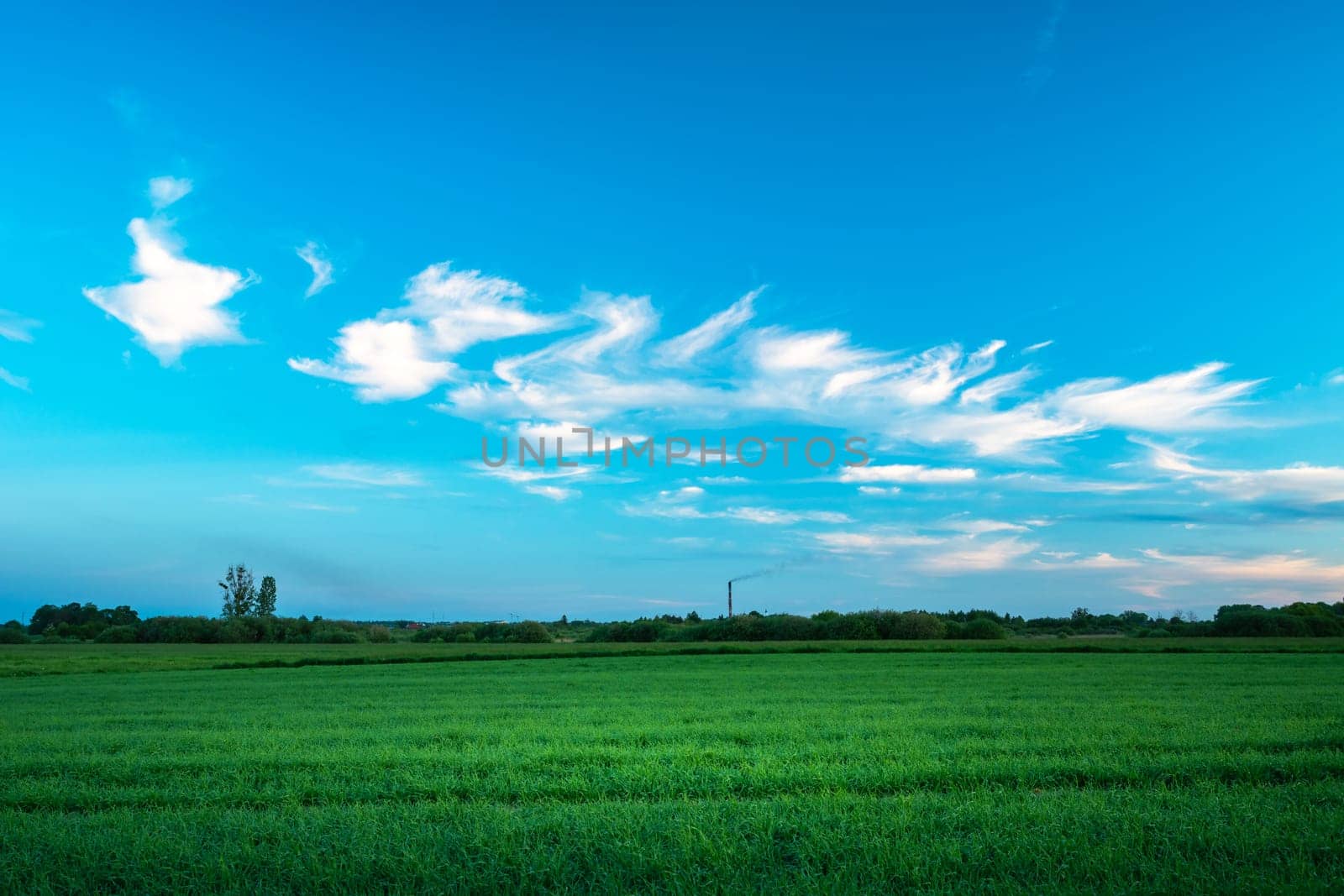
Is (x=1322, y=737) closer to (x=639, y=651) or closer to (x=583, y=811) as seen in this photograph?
(x=583, y=811)

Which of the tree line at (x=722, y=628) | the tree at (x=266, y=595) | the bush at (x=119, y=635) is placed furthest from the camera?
the tree at (x=266, y=595)

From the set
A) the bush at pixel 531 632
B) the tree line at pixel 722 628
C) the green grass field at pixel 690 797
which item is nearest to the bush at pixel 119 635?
the tree line at pixel 722 628

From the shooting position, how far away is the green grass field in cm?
611

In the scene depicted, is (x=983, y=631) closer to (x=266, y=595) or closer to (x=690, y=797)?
(x=690, y=797)

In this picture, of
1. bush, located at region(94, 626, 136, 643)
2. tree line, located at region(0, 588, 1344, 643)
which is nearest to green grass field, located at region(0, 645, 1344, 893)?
tree line, located at region(0, 588, 1344, 643)

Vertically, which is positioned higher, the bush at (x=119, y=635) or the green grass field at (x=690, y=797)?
the green grass field at (x=690, y=797)

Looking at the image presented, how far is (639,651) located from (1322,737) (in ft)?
127

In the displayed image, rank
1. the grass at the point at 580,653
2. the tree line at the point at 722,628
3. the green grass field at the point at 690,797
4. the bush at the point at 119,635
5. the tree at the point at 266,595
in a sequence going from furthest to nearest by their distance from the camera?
the tree at the point at 266,595, the bush at the point at 119,635, the tree line at the point at 722,628, the grass at the point at 580,653, the green grass field at the point at 690,797

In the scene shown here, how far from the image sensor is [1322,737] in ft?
36.8

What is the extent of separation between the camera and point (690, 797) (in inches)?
333

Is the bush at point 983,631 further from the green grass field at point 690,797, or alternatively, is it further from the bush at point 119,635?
the bush at point 119,635

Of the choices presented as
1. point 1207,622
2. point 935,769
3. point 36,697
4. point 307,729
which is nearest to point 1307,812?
point 935,769

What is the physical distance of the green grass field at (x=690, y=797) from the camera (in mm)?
6113

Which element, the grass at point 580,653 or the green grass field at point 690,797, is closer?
the green grass field at point 690,797
